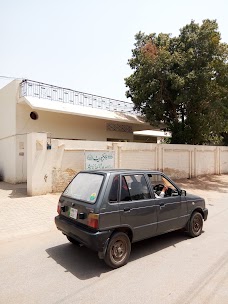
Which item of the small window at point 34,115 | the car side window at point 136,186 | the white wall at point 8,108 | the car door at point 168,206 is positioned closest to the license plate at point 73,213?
the car side window at point 136,186

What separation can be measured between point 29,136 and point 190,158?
441 inches

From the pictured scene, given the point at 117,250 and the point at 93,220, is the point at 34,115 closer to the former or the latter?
the point at 93,220

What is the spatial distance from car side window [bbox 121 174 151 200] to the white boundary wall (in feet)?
20.6

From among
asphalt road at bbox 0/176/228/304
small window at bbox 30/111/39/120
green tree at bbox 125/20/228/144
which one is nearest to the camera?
asphalt road at bbox 0/176/228/304

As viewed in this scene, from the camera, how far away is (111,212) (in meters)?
4.01

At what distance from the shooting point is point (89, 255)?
14.9 feet

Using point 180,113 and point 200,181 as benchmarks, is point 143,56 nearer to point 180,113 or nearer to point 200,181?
point 180,113

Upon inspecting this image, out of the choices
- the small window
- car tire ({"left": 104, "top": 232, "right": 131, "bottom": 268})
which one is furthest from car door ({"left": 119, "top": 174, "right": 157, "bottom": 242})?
the small window

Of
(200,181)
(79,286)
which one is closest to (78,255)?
(79,286)

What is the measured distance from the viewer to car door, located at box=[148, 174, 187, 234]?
4.78 meters

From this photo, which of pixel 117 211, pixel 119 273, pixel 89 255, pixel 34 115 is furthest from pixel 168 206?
pixel 34 115

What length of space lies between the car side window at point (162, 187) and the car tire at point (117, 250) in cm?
133

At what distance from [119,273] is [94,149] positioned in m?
7.89

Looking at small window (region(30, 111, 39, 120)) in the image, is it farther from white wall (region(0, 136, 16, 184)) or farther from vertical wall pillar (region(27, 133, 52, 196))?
vertical wall pillar (region(27, 133, 52, 196))
